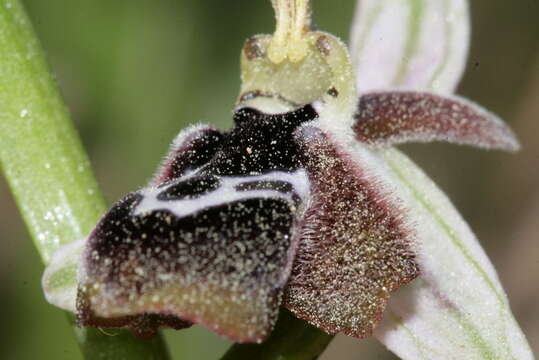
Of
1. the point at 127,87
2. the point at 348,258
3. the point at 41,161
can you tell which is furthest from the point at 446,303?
the point at 127,87

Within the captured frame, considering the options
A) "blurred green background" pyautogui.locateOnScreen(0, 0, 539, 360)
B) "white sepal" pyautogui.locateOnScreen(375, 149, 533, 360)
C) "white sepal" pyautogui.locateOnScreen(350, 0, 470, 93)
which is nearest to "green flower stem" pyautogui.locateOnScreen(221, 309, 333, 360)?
"white sepal" pyautogui.locateOnScreen(375, 149, 533, 360)

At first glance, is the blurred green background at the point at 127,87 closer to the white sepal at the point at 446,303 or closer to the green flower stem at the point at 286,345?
the green flower stem at the point at 286,345

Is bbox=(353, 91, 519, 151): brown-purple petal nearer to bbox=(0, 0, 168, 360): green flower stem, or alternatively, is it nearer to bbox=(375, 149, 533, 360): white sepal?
bbox=(375, 149, 533, 360): white sepal

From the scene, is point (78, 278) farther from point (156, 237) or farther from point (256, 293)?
point (256, 293)

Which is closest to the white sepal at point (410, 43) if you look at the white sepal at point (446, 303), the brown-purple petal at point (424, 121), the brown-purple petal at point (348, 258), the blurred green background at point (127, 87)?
the brown-purple petal at point (424, 121)

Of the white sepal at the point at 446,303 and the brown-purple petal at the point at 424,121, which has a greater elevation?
the brown-purple petal at the point at 424,121

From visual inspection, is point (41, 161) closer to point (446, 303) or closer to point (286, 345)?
point (286, 345)
